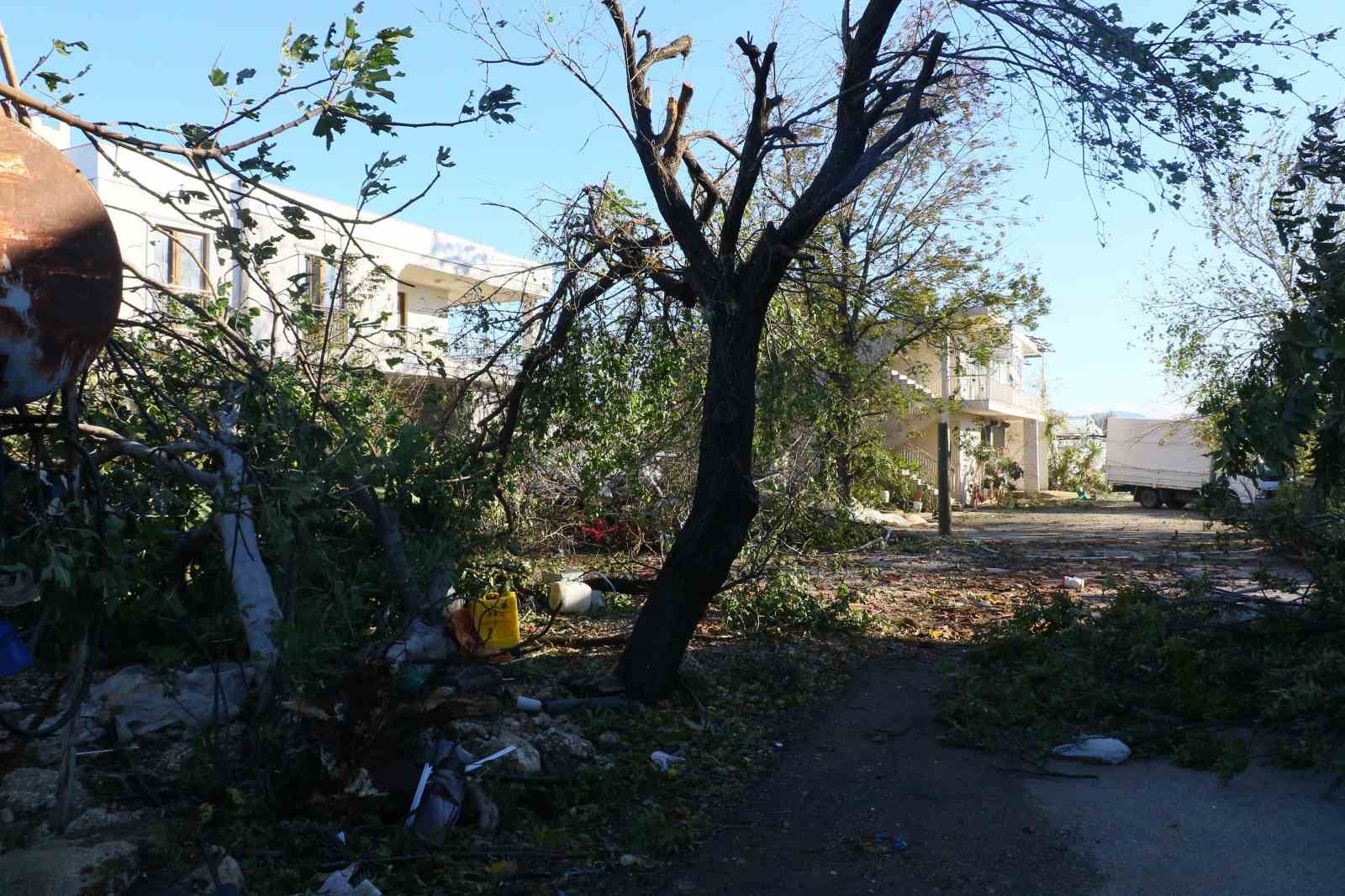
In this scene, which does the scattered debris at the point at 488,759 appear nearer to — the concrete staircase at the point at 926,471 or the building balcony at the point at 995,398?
the concrete staircase at the point at 926,471

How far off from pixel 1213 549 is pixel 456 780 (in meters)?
15.1

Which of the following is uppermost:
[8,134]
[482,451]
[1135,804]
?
[8,134]

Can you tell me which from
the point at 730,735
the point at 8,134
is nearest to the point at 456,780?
the point at 730,735

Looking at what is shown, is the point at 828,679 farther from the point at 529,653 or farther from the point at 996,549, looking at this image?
the point at 996,549

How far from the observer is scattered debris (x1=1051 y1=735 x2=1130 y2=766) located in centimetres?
630

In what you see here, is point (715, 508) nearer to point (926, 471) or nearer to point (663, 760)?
point (663, 760)

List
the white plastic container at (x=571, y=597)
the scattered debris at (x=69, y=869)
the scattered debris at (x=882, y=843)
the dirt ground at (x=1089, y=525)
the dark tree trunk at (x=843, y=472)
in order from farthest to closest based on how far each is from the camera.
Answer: the dirt ground at (x=1089, y=525)
the dark tree trunk at (x=843, y=472)
the white plastic container at (x=571, y=597)
the scattered debris at (x=882, y=843)
the scattered debris at (x=69, y=869)

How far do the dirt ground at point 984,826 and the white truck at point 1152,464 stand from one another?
2728 cm

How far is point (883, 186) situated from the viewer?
63.3ft

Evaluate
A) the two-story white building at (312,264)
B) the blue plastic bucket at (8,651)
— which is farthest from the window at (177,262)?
the blue plastic bucket at (8,651)

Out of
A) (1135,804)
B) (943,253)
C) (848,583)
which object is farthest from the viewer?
(943,253)

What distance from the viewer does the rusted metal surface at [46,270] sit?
9.59ft

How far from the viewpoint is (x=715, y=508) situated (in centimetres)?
738

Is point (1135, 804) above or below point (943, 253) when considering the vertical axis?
below
